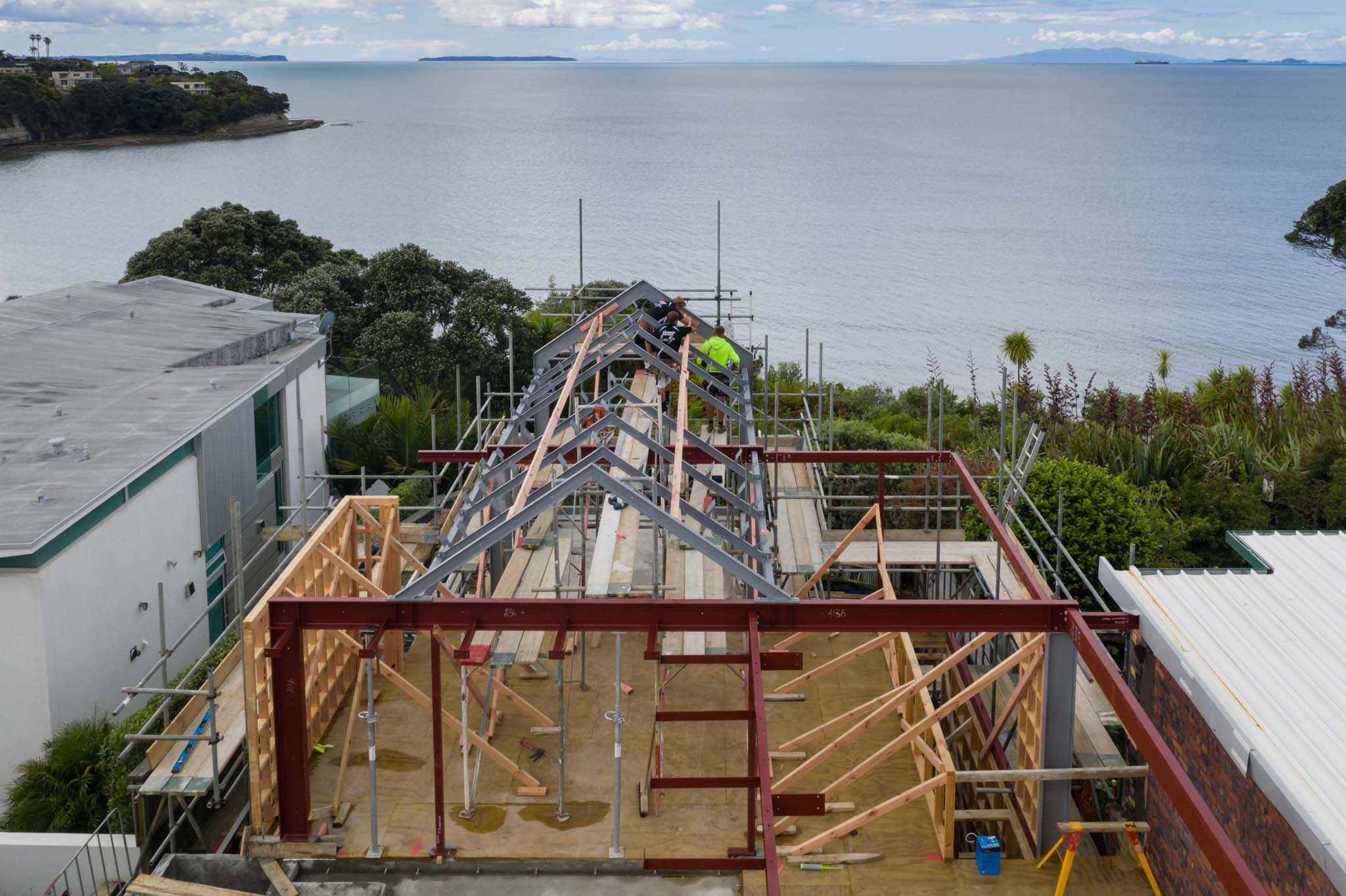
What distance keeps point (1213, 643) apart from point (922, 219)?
9861 centimetres

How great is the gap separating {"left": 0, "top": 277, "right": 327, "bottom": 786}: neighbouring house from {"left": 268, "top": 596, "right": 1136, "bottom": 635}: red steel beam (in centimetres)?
556

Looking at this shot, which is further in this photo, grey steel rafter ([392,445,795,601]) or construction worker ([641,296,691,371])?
construction worker ([641,296,691,371])

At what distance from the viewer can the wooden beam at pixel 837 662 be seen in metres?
13.3

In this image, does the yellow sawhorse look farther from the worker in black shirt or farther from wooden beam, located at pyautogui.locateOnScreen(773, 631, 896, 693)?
the worker in black shirt

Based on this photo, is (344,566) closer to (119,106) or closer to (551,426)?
(551,426)

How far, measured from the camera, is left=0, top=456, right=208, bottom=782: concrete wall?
46.1ft

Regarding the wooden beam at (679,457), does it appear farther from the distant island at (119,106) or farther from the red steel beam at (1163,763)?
the distant island at (119,106)

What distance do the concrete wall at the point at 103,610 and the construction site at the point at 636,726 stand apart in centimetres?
281

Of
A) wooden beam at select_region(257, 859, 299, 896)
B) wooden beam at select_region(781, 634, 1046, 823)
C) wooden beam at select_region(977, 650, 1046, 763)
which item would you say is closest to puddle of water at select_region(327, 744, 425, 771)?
wooden beam at select_region(257, 859, 299, 896)

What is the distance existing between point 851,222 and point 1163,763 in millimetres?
99037

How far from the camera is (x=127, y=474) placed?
1614 cm

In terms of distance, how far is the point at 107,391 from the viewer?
67.9 feet

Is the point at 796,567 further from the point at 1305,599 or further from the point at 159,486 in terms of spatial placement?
the point at 159,486

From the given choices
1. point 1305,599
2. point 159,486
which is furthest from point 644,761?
point 159,486
